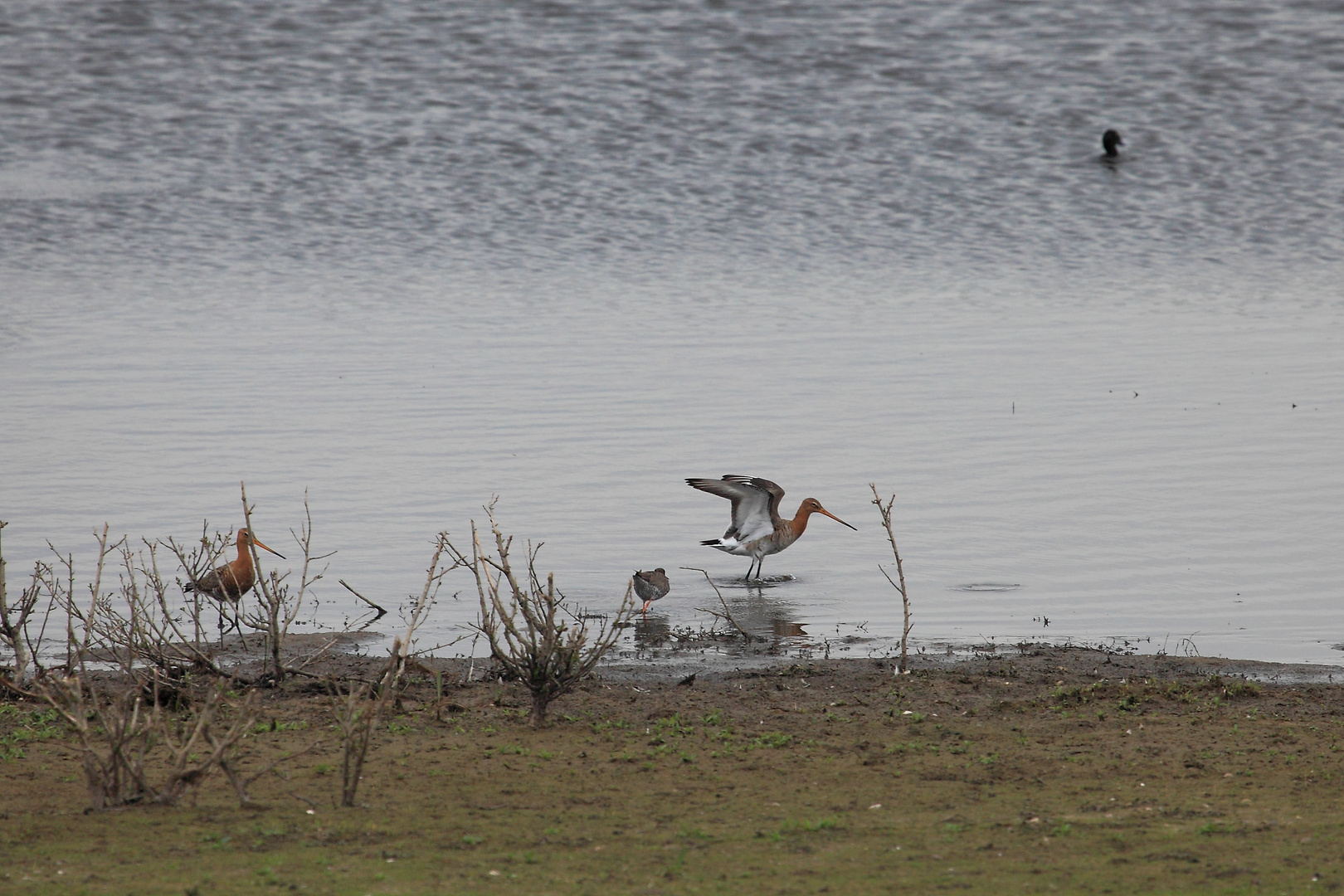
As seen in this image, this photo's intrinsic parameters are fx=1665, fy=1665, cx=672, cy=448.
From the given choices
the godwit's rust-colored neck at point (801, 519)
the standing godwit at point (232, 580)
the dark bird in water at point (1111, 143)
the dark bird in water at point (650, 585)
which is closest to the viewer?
the standing godwit at point (232, 580)

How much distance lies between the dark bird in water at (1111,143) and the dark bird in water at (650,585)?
83.8 feet

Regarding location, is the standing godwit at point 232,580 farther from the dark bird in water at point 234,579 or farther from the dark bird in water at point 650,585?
the dark bird in water at point 650,585

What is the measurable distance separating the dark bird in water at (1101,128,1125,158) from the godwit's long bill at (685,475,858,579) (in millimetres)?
23280

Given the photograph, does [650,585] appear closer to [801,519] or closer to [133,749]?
[801,519]

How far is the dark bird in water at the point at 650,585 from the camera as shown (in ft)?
34.5

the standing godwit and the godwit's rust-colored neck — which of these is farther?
the godwit's rust-colored neck

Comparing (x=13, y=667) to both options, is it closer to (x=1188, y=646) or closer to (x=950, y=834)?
(x=950, y=834)

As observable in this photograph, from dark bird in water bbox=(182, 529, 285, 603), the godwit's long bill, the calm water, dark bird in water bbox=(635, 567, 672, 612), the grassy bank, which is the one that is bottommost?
the grassy bank

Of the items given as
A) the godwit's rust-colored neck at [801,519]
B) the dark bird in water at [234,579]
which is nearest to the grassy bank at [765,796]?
the dark bird in water at [234,579]

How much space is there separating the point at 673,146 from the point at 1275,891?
3005cm

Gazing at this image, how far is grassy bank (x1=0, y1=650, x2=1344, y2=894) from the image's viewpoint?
588 centimetres

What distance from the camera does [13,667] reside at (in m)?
8.79

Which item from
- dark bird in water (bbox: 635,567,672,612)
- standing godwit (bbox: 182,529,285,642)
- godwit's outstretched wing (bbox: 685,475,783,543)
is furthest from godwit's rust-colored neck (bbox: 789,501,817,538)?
standing godwit (bbox: 182,529,285,642)

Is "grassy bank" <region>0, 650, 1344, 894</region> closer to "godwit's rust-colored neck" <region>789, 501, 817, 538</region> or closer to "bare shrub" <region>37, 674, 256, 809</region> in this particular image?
"bare shrub" <region>37, 674, 256, 809</region>
